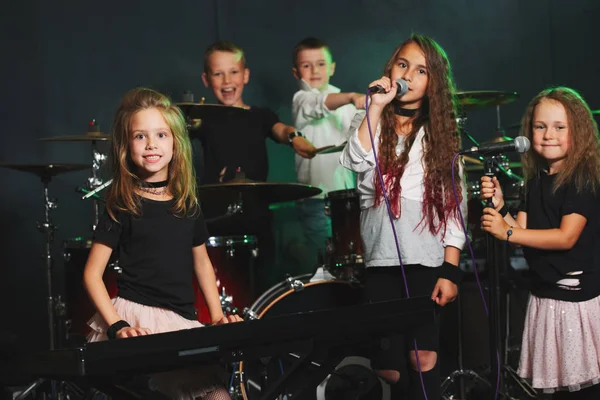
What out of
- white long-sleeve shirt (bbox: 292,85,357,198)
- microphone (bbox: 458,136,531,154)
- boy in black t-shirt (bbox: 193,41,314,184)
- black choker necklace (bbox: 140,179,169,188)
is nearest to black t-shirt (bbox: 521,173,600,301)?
microphone (bbox: 458,136,531,154)

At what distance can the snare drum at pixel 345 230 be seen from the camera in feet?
11.9

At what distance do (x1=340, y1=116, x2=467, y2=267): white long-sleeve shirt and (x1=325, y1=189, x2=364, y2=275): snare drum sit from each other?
833 mm

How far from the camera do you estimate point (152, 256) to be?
2.29m

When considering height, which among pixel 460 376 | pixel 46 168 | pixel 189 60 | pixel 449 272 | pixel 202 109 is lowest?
pixel 460 376

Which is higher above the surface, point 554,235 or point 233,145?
point 233,145

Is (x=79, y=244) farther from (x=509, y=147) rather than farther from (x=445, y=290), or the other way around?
(x=509, y=147)

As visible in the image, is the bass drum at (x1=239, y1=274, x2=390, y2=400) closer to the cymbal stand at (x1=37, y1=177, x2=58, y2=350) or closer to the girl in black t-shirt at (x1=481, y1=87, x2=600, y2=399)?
the girl in black t-shirt at (x1=481, y1=87, x2=600, y2=399)

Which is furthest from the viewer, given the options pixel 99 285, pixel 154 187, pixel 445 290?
pixel 445 290

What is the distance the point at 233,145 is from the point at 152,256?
2.11 m

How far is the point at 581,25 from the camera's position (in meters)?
5.83

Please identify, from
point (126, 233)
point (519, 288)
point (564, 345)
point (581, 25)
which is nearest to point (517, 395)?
point (519, 288)

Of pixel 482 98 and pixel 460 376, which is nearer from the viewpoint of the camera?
pixel 482 98

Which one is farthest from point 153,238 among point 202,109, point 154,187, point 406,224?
point 202,109

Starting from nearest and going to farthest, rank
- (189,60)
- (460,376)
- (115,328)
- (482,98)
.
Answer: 1. (115,328)
2. (482,98)
3. (460,376)
4. (189,60)
